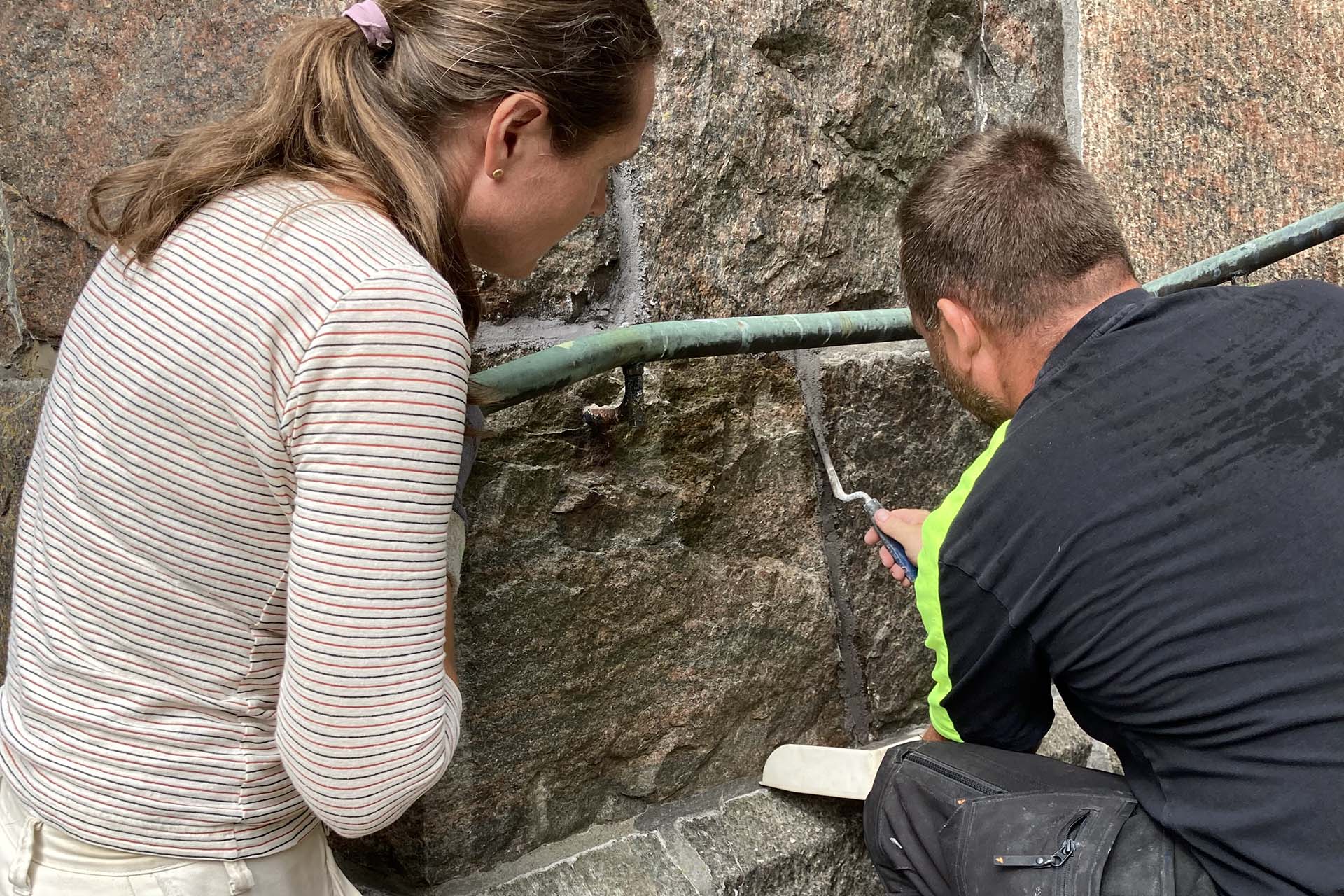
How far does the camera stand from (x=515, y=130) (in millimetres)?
947

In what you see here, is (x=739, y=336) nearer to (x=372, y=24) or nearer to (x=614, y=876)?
(x=372, y=24)

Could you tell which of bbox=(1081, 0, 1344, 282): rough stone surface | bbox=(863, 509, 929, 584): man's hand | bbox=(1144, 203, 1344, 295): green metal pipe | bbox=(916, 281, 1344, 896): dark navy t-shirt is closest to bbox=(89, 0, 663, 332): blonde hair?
bbox=(916, 281, 1344, 896): dark navy t-shirt

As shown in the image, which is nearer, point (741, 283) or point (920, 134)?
point (741, 283)

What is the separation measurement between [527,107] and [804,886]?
1117 millimetres

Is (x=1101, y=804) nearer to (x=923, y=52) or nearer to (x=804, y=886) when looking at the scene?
(x=804, y=886)

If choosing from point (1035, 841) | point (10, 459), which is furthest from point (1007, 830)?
point (10, 459)

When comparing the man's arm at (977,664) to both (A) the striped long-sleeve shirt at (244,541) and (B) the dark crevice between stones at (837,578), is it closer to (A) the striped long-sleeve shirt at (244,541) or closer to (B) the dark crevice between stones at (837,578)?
(B) the dark crevice between stones at (837,578)

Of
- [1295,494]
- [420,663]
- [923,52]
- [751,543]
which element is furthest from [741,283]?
[420,663]

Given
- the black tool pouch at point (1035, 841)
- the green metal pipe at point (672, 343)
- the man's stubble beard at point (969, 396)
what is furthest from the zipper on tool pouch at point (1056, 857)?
the green metal pipe at point (672, 343)

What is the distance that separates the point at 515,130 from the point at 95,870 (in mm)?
678

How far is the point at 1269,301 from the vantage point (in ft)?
4.02

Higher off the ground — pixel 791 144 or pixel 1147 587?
pixel 791 144

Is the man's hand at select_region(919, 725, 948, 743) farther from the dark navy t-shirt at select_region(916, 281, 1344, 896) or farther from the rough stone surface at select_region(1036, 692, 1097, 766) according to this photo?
the rough stone surface at select_region(1036, 692, 1097, 766)

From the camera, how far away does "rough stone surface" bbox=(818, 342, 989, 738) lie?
1.62 meters
